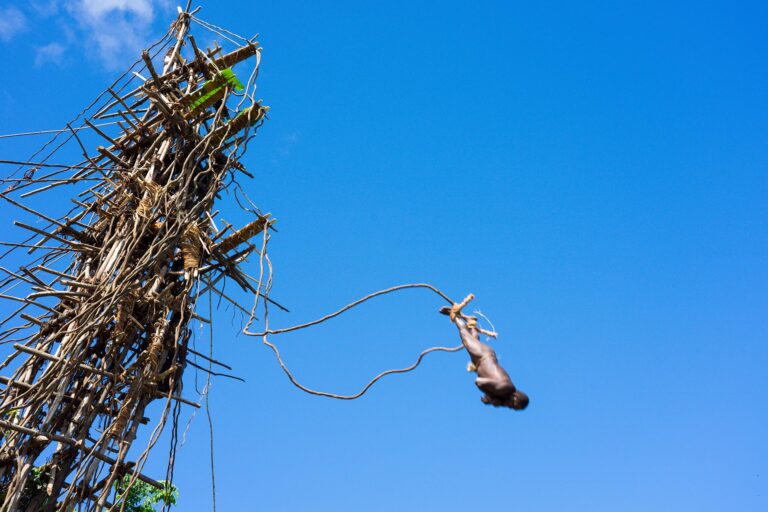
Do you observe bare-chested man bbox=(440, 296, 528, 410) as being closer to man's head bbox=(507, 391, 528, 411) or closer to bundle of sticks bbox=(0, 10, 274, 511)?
man's head bbox=(507, 391, 528, 411)

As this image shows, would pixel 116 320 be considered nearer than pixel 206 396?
Yes

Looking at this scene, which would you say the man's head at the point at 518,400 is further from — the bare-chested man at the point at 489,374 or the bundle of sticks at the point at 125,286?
the bundle of sticks at the point at 125,286

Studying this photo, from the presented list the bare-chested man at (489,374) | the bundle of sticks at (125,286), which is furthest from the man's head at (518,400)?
the bundle of sticks at (125,286)

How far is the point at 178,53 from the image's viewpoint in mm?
6180

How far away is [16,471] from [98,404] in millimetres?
626

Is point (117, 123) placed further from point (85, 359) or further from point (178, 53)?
point (85, 359)

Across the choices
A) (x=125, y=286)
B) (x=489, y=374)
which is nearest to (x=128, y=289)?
(x=125, y=286)

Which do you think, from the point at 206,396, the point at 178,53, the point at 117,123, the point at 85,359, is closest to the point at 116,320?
the point at 85,359

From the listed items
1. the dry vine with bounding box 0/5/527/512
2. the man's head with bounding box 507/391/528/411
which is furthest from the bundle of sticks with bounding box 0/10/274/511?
the man's head with bounding box 507/391/528/411

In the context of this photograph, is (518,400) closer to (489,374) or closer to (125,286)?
(489,374)

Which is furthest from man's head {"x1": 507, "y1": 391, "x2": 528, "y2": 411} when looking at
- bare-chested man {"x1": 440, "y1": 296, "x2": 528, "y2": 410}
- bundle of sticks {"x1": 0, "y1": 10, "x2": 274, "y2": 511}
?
bundle of sticks {"x1": 0, "y1": 10, "x2": 274, "y2": 511}

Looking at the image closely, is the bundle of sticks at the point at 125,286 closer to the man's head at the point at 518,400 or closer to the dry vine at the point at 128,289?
the dry vine at the point at 128,289

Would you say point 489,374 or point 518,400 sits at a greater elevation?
point 489,374

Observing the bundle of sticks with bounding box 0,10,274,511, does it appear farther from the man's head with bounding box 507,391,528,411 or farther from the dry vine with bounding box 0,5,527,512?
the man's head with bounding box 507,391,528,411
